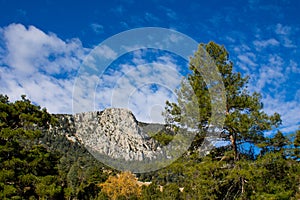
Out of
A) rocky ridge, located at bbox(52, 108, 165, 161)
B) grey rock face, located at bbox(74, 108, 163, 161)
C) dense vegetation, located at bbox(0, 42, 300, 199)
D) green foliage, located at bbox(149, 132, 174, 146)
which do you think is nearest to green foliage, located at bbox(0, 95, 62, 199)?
dense vegetation, located at bbox(0, 42, 300, 199)

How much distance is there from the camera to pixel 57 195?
18.7 metres

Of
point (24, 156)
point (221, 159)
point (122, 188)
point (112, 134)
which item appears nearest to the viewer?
point (221, 159)

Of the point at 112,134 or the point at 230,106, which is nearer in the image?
the point at 230,106

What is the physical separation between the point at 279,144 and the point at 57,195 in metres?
12.6

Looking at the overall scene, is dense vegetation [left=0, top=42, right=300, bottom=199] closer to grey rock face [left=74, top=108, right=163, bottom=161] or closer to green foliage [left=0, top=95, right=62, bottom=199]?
green foliage [left=0, top=95, right=62, bottom=199]

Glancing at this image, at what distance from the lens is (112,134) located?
20.9 meters

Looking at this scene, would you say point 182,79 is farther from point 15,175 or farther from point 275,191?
point 15,175

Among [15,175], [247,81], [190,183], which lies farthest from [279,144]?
[15,175]

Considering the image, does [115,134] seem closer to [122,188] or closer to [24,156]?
[24,156]

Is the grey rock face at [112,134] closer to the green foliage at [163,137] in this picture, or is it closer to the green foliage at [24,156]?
the green foliage at [163,137]

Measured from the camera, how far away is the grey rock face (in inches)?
716

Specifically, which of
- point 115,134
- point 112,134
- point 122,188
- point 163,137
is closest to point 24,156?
point 112,134

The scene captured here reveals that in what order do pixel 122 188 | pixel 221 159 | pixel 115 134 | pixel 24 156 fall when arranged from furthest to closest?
pixel 122 188 → pixel 115 134 → pixel 24 156 → pixel 221 159

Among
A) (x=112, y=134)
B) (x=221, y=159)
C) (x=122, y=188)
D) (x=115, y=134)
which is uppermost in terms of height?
(x=115, y=134)
